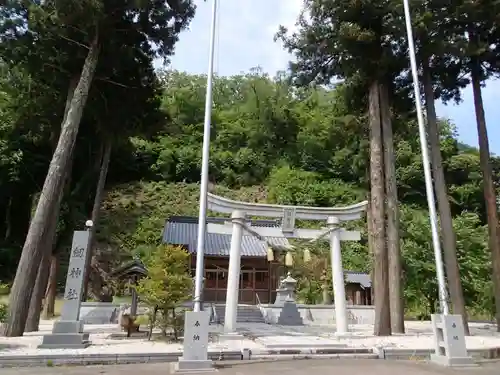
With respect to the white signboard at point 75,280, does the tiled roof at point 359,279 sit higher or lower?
higher

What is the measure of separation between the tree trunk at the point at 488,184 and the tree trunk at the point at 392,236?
297 cm

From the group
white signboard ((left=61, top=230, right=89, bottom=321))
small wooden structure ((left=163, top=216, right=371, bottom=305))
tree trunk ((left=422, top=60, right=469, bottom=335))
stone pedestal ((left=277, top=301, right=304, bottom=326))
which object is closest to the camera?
white signboard ((left=61, top=230, right=89, bottom=321))

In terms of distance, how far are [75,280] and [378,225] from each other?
8018mm

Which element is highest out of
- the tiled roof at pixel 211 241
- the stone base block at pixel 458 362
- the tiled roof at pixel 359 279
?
the tiled roof at pixel 211 241

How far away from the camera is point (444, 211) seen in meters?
12.3

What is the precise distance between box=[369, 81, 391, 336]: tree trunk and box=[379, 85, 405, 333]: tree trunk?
0.24m

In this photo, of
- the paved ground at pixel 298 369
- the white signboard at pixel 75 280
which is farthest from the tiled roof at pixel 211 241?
the paved ground at pixel 298 369

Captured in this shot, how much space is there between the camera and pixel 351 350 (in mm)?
8609

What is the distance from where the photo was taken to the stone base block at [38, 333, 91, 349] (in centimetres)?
829

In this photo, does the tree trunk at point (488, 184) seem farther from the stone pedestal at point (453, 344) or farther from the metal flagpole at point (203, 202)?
the metal flagpole at point (203, 202)

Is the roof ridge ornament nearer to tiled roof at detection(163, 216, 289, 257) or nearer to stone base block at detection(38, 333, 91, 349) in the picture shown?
stone base block at detection(38, 333, 91, 349)

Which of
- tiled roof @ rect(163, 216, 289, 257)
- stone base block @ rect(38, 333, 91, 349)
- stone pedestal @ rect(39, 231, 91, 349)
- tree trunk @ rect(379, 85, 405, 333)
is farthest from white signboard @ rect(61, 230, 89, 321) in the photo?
tiled roof @ rect(163, 216, 289, 257)

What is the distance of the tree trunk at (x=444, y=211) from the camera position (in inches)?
468

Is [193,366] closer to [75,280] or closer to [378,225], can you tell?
[75,280]
